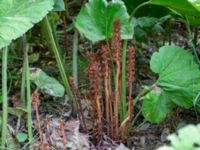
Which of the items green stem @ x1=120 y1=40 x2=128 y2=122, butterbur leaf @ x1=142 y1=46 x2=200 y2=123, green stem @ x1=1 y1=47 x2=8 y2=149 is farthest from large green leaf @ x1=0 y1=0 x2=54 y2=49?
butterbur leaf @ x1=142 y1=46 x2=200 y2=123

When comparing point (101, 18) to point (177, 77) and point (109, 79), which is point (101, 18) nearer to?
point (109, 79)

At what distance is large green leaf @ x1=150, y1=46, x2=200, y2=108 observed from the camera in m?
1.47

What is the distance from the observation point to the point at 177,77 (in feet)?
4.84

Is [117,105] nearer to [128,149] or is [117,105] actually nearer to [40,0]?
[128,149]

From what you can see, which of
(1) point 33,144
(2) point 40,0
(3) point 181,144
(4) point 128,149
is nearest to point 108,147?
(4) point 128,149

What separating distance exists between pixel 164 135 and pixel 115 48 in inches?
16.1

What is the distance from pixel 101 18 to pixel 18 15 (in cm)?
28

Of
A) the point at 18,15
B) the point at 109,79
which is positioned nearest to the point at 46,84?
the point at 109,79

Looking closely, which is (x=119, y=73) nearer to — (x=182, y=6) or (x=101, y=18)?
(x=101, y=18)

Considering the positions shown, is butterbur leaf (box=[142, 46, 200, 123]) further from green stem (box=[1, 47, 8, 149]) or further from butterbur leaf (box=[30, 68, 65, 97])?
green stem (box=[1, 47, 8, 149])

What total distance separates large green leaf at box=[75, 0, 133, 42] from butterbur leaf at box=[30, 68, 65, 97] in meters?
0.21

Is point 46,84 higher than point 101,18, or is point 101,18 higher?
point 101,18

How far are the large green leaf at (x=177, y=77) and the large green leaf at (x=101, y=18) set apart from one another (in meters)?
0.14

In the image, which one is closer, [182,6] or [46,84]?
[182,6]
